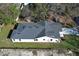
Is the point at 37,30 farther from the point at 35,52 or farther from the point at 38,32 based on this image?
the point at 35,52

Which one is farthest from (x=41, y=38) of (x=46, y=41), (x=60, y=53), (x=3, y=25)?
(x=3, y=25)

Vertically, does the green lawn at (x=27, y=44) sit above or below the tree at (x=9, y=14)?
below

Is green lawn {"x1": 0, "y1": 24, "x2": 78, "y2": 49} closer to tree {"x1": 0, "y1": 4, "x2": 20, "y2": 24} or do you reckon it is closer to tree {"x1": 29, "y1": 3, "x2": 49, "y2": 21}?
tree {"x1": 0, "y1": 4, "x2": 20, "y2": 24}

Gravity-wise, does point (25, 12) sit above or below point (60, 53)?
above

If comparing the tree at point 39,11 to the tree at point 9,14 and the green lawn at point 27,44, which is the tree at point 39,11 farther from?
the green lawn at point 27,44

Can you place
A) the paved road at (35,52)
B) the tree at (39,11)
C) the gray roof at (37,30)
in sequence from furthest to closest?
1. the tree at (39,11)
2. the gray roof at (37,30)
3. the paved road at (35,52)

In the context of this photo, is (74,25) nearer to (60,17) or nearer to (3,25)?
(60,17)

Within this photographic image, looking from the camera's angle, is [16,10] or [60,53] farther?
[16,10]

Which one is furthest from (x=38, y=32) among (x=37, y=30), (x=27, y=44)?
(x=27, y=44)

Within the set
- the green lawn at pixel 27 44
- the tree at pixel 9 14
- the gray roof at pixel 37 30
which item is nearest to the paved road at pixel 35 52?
the green lawn at pixel 27 44

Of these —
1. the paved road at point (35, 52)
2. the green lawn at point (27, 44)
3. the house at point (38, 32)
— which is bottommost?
the paved road at point (35, 52)
